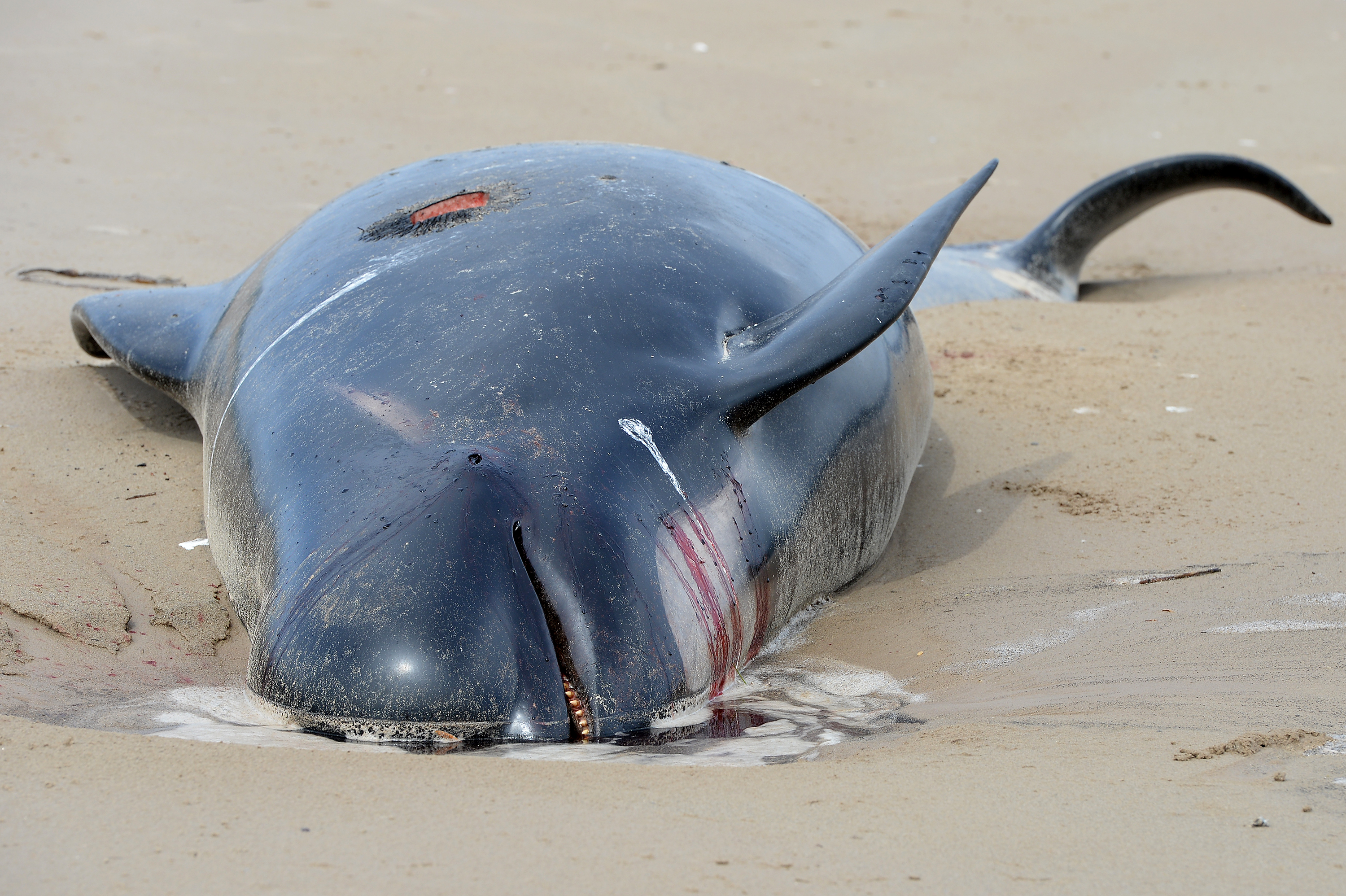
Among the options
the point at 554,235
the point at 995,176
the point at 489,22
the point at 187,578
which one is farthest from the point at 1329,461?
the point at 489,22

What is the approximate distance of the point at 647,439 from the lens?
254cm

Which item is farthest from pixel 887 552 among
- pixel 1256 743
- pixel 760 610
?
pixel 1256 743

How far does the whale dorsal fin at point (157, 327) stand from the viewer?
362 centimetres

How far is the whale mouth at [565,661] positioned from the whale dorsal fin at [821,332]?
A: 0.56m

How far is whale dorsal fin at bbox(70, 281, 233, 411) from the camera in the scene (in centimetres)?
362

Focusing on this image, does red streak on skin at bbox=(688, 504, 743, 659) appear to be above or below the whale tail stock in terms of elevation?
below

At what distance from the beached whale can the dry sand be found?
0.21m

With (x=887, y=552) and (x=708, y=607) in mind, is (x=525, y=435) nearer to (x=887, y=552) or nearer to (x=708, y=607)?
(x=708, y=607)

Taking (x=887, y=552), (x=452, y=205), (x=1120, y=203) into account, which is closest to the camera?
(x=452, y=205)

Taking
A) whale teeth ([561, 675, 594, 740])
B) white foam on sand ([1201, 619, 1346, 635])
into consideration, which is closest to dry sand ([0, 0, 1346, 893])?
white foam on sand ([1201, 619, 1346, 635])

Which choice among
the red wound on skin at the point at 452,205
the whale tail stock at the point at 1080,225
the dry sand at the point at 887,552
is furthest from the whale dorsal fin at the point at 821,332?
the whale tail stock at the point at 1080,225

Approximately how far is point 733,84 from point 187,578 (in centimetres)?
805

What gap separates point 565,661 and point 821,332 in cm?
87

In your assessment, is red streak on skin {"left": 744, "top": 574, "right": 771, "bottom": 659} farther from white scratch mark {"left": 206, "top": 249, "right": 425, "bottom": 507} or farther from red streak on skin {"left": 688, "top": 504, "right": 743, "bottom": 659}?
white scratch mark {"left": 206, "top": 249, "right": 425, "bottom": 507}
